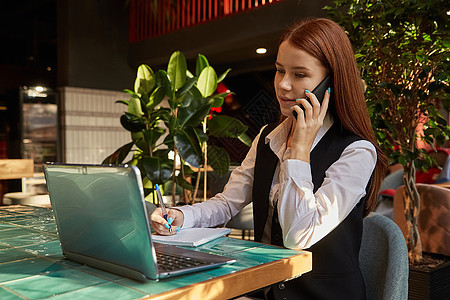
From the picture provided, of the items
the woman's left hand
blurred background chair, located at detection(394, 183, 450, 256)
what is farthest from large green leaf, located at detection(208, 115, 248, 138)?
the woman's left hand

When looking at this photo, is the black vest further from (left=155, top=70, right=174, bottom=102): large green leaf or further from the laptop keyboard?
(left=155, top=70, right=174, bottom=102): large green leaf

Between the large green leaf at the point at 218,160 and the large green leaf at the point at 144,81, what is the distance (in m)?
0.61

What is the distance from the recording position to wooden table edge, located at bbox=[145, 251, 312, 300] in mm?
746

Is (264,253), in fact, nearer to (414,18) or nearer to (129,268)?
(129,268)

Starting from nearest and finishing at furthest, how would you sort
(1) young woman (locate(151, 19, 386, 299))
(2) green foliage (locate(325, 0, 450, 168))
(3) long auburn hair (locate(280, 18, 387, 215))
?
(1) young woman (locate(151, 19, 386, 299)), (3) long auburn hair (locate(280, 18, 387, 215)), (2) green foliage (locate(325, 0, 450, 168))

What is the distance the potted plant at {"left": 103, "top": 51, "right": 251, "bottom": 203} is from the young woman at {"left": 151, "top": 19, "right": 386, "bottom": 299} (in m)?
1.45

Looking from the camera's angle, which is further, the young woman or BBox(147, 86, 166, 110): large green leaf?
BBox(147, 86, 166, 110): large green leaf

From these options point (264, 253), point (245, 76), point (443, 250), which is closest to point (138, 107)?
point (443, 250)

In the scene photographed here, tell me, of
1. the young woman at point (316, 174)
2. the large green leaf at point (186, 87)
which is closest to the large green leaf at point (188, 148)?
the large green leaf at point (186, 87)

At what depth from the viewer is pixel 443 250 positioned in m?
2.57

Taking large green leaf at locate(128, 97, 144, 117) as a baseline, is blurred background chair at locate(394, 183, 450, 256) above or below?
below

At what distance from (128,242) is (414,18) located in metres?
1.89

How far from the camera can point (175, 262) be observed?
34.3 inches

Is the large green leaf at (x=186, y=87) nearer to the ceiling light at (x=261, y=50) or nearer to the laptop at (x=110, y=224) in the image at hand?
the laptop at (x=110, y=224)
